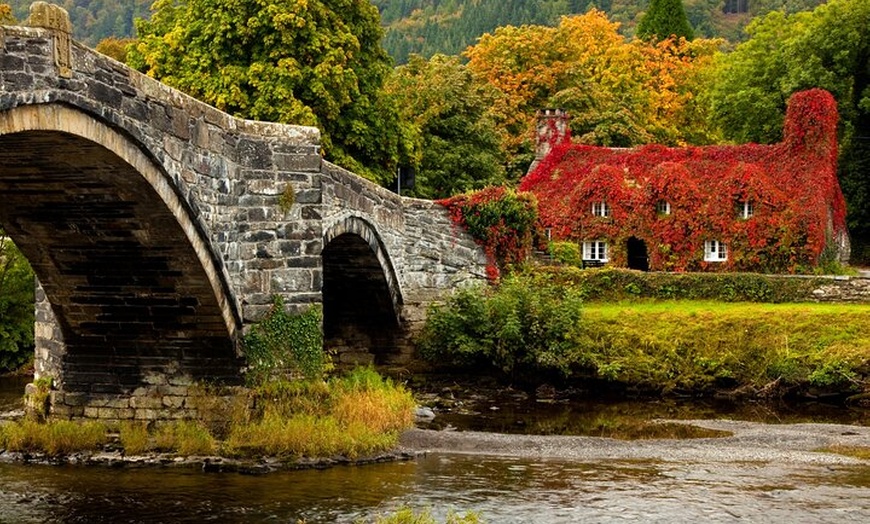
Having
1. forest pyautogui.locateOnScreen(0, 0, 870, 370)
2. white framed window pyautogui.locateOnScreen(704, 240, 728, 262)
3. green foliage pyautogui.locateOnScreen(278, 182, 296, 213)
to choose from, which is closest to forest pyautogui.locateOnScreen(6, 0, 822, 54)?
forest pyautogui.locateOnScreen(0, 0, 870, 370)

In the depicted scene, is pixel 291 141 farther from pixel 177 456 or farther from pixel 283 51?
pixel 283 51

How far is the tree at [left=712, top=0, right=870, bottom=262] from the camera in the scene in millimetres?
46094

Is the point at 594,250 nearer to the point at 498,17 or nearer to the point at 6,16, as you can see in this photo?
the point at 6,16

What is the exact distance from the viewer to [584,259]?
40.0m

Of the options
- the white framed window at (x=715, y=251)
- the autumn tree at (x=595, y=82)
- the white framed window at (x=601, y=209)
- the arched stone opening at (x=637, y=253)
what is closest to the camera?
the white framed window at (x=715, y=251)

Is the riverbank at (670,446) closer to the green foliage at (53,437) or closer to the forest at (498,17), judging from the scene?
the green foliage at (53,437)

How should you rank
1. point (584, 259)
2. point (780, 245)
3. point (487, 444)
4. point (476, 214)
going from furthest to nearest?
point (584, 259), point (780, 245), point (476, 214), point (487, 444)

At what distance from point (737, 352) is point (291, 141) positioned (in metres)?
11.4

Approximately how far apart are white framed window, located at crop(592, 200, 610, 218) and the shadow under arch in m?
12.1

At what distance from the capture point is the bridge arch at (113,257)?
54.2 feet

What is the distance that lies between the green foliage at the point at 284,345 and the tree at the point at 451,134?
21.2 meters

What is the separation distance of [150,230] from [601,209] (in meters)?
23.3

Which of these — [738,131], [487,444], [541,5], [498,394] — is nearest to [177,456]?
[487,444]

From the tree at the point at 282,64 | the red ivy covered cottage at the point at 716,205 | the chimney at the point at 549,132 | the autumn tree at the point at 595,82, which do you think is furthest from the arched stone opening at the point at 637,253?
the tree at the point at 282,64
